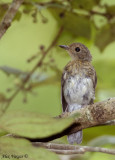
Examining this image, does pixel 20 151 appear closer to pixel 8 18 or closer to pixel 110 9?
pixel 8 18

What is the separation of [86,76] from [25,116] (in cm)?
209

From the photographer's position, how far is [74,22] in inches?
70.1

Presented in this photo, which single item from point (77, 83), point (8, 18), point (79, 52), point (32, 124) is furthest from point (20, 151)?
point (79, 52)

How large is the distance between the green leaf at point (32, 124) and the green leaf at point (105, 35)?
140 cm

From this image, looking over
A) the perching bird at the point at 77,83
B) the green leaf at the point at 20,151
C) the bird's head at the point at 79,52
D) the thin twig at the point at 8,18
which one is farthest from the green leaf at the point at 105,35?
the green leaf at the point at 20,151

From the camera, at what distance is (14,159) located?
1.59 feet

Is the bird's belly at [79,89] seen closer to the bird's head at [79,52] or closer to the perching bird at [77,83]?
the perching bird at [77,83]

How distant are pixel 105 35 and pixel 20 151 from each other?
4.72ft

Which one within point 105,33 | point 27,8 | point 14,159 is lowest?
point 14,159

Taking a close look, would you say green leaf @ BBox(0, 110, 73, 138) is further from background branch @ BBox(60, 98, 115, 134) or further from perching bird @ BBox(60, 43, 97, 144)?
perching bird @ BBox(60, 43, 97, 144)

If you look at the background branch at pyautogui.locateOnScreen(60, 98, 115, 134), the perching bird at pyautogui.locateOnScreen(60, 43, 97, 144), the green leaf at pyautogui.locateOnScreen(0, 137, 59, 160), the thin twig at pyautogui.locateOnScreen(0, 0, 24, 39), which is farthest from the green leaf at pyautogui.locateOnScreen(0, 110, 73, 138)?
the perching bird at pyautogui.locateOnScreen(60, 43, 97, 144)

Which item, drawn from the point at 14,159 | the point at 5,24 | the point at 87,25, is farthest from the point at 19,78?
the point at 14,159

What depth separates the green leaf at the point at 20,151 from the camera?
468 mm

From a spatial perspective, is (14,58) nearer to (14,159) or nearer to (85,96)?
(85,96)
